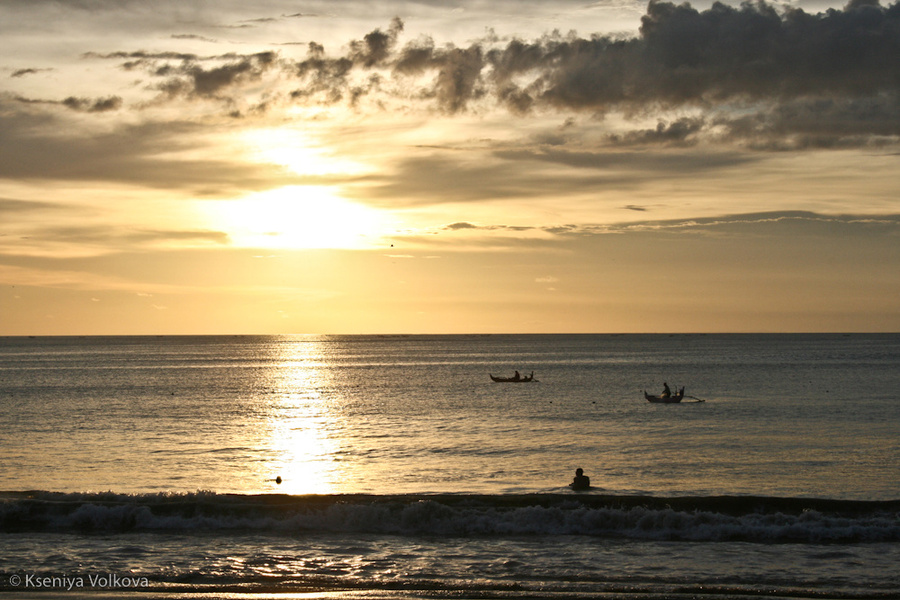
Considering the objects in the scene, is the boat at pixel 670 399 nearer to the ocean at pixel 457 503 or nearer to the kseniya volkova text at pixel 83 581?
the ocean at pixel 457 503

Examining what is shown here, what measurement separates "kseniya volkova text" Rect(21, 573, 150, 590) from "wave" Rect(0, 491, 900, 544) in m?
5.37

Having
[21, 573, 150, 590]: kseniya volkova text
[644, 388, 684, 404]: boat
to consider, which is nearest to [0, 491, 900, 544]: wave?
[21, 573, 150, 590]: kseniya volkova text

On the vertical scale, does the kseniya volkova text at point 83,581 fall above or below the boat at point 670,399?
below

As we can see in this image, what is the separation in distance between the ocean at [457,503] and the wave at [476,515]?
0.07 metres

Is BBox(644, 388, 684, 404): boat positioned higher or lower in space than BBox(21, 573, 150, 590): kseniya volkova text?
higher

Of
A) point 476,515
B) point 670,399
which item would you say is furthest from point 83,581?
point 670,399

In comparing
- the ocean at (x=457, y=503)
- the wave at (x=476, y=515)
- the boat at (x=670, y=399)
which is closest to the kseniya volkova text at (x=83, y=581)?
the ocean at (x=457, y=503)

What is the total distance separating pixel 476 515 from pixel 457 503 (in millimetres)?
1391

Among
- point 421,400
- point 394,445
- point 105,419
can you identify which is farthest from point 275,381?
point 394,445

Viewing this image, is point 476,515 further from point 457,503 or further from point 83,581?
point 83,581

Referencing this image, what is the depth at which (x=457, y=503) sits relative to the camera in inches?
967

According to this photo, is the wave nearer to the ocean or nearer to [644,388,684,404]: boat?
the ocean

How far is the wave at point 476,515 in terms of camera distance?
21.9 meters

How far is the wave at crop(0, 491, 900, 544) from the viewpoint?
21891 millimetres
